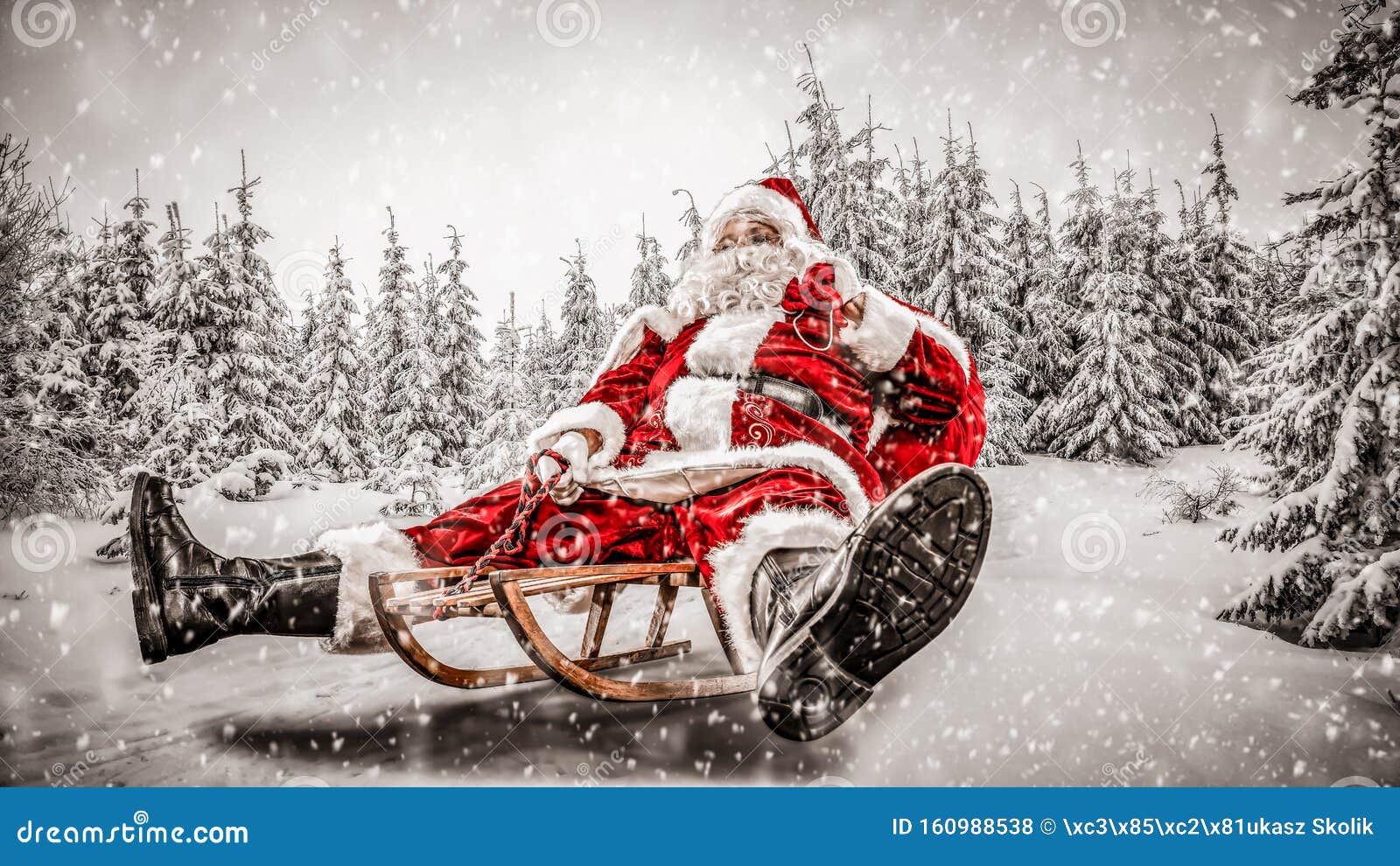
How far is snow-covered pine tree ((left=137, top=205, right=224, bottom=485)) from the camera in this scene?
2.62m

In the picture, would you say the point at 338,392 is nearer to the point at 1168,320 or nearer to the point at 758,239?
the point at 758,239

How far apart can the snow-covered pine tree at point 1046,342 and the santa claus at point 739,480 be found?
1455 mm

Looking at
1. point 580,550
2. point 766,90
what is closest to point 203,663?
point 580,550

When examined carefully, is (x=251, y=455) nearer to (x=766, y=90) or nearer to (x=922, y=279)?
(x=766, y=90)

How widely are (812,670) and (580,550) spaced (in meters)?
1.03

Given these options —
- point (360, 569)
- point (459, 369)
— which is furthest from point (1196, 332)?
point (459, 369)

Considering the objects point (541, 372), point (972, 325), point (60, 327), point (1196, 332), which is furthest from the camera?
point (541, 372)

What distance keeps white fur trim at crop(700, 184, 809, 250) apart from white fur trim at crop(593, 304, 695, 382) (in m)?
0.29

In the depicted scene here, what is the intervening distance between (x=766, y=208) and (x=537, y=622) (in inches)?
58.1

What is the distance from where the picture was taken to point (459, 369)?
199 inches

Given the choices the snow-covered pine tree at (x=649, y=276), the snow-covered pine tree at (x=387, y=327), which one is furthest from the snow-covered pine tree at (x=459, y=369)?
the snow-covered pine tree at (x=649, y=276)

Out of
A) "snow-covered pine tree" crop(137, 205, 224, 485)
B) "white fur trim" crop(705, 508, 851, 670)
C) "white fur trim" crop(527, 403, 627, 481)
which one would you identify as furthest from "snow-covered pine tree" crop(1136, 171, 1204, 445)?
"snow-covered pine tree" crop(137, 205, 224, 485)

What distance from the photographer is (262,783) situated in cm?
148

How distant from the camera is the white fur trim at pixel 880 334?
172cm
